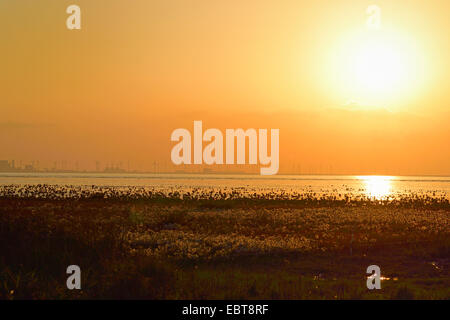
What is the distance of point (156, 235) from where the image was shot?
2473cm

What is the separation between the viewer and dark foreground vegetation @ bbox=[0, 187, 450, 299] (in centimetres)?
1330

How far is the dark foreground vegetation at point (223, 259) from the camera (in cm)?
1330

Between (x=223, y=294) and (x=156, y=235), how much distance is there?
39.6 feet

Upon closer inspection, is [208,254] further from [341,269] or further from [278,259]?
[341,269]

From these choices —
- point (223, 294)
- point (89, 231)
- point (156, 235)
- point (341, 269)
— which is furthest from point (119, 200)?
point (223, 294)

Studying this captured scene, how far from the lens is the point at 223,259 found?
20406mm

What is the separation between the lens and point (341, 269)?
62.7 feet

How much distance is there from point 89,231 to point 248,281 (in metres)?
7.97

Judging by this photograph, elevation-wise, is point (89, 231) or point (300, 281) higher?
point (89, 231)

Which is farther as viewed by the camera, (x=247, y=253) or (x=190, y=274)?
(x=247, y=253)

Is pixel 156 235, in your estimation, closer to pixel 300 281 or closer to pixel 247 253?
pixel 247 253
